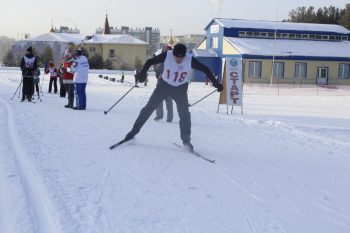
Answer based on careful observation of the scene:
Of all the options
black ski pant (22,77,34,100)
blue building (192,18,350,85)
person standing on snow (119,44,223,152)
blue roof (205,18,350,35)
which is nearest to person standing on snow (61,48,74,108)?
black ski pant (22,77,34,100)

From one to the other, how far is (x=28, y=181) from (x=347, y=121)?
10146 mm

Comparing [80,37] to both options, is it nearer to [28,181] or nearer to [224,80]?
[224,80]

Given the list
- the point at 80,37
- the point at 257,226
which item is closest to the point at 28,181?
the point at 257,226

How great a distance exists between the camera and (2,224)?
377cm

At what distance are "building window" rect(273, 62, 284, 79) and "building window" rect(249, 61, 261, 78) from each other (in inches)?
55.2

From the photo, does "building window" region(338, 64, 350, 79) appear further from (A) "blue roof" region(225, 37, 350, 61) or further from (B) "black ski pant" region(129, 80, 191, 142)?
(B) "black ski pant" region(129, 80, 191, 142)

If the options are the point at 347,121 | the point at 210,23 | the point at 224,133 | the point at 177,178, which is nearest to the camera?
the point at 177,178

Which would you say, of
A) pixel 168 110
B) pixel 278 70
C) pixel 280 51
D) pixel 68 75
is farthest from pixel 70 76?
pixel 280 51

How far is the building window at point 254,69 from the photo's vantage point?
39531mm

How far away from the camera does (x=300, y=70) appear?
40.8m

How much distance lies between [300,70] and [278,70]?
2151 millimetres

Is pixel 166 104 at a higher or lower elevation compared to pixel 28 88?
lower

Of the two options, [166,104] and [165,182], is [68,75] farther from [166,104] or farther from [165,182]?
[165,182]

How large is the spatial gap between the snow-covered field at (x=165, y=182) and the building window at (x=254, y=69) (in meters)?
30.8
